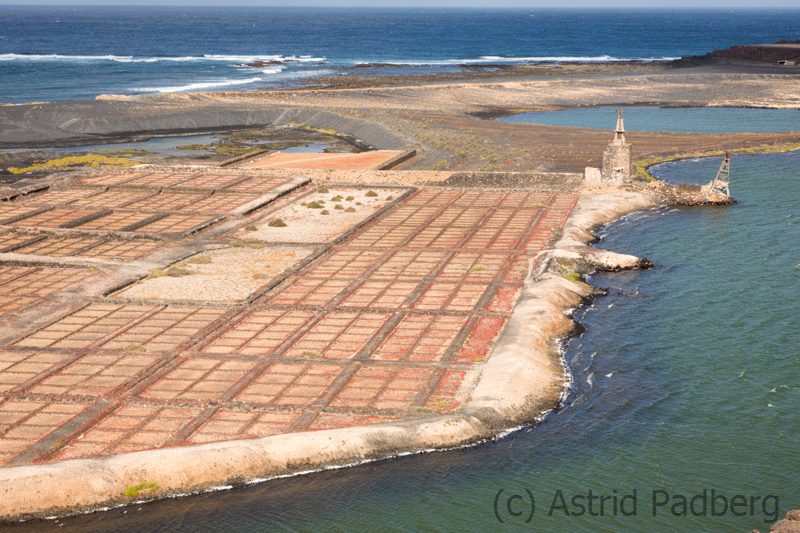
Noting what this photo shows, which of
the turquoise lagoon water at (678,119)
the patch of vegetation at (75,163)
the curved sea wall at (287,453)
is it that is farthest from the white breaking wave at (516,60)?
the curved sea wall at (287,453)

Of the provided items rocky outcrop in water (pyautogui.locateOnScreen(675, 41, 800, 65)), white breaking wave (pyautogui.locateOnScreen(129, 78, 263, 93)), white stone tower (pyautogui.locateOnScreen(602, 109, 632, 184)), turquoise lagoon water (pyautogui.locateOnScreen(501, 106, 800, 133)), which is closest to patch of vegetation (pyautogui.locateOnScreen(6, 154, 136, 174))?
white stone tower (pyautogui.locateOnScreen(602, 109, 632, 184))

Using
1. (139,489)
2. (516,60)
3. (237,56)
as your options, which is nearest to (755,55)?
(516,60)

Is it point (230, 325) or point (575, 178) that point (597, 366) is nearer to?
point (230, 325)

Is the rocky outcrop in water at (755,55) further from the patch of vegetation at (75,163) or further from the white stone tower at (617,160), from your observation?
the patch of vegetation at (75,163)

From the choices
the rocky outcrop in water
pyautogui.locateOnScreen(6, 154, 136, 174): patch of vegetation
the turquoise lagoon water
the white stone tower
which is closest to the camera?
the white stone tower

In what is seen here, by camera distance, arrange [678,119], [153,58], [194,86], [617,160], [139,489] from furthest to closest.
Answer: [153,58] → [194,86] → [678,119] → [617,160] → [139,489]

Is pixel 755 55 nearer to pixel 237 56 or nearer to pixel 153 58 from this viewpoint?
pixel 237 56

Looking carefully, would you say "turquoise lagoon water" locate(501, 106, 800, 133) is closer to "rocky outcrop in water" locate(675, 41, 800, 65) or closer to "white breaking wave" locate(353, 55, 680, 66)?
"rocky outcrop in water" locate(675, 41, 800, 65)
